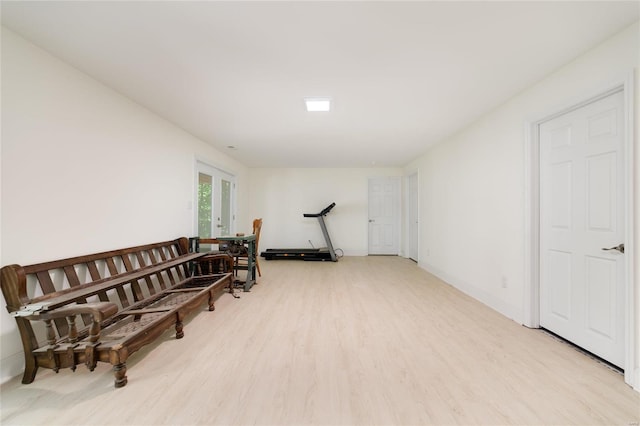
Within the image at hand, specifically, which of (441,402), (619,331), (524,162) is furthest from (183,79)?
(619,331)

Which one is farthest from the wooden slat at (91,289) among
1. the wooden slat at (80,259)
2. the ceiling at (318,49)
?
the ceiling at (318,49)

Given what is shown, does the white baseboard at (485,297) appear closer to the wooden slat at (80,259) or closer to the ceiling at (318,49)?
the ceiling at (318,49)

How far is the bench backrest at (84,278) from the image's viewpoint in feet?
5.06

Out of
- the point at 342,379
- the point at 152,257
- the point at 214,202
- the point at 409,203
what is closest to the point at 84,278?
the point at 152,257


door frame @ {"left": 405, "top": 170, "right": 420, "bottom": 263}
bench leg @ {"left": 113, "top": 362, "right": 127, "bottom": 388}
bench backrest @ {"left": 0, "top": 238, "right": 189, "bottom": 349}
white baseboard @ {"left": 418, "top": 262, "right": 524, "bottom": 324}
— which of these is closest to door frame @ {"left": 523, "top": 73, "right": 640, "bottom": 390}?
white baseboard @ {"left": 418, "top": 262, "right": 524, "bottom": 324}

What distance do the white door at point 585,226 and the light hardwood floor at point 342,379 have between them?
10.1 inches

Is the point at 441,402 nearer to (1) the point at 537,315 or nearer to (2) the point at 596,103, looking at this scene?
(1) the point at 537,315

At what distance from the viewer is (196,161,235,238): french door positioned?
162 inches

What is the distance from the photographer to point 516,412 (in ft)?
4.39

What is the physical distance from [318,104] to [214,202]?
9.65 feet

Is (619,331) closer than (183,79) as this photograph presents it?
Yes

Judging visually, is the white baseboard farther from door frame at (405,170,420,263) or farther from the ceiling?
the ceiling

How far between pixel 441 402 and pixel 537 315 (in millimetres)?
1698

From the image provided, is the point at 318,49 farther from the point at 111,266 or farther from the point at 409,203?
the point at 409,203
